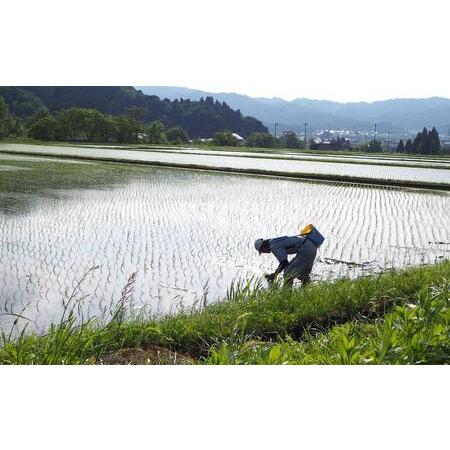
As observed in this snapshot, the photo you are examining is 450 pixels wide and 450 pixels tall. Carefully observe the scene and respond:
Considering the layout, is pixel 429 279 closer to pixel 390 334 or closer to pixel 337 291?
pixel 337 291

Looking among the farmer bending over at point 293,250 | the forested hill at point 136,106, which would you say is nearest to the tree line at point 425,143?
the farmer bending over at point 293,250

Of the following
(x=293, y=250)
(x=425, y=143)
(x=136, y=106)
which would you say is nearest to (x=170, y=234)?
(x=293, y=250)

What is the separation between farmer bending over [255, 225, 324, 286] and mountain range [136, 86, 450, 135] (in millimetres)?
1069

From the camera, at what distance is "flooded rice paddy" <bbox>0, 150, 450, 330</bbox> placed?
18.1ft

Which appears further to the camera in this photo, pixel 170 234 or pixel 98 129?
pixel 170 234

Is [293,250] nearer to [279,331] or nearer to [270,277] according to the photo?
[270,277]

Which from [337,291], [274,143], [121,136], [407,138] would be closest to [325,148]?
[274,143]

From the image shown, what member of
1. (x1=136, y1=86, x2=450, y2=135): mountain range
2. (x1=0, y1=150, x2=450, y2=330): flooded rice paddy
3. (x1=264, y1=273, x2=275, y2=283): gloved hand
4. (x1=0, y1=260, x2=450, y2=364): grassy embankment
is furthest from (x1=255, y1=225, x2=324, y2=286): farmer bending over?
(x1=136, y1=86, x2=450, y2=135): mountain range

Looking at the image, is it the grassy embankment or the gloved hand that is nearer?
the grassy embankment

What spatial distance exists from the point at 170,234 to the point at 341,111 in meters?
3.35

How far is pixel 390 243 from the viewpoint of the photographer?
7.92 m

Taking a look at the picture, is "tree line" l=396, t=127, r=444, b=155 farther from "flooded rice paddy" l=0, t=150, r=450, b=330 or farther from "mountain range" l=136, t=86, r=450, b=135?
"flooded rice paddy" l=0, t=150, r=450, b=330

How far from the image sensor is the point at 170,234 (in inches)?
317

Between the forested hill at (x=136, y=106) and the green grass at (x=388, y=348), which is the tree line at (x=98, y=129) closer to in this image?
the forested hill at (x=136, y=106)
